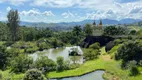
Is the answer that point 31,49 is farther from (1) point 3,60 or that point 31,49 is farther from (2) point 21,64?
(2) point 21,64

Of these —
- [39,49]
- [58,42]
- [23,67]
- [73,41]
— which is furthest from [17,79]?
[73,41]

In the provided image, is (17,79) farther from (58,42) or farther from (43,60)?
(58,42)

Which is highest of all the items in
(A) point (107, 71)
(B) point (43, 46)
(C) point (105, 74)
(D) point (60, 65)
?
(D) point (60, 65)

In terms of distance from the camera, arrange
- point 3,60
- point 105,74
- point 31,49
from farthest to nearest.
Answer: point 31,49 < point 3,60 < point 105,74

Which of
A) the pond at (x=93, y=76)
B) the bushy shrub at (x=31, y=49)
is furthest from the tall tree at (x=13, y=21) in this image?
the pond at (x=93, y=76)

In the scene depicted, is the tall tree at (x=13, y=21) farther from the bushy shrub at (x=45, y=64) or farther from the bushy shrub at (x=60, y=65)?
the bushy shrub at (x=60, y=65)

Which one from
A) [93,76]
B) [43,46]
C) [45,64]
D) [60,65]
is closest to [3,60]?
[45,64]

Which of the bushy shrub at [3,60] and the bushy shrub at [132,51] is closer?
Result: the bushy shrub at [132,51]

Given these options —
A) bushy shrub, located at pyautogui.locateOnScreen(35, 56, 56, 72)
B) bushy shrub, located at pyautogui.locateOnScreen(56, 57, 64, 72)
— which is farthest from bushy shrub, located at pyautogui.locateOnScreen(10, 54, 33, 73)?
bushy shrub, located at pyautogui.locateOnScreen(56, 57, 64, 72)

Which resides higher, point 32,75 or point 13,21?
point 13,21

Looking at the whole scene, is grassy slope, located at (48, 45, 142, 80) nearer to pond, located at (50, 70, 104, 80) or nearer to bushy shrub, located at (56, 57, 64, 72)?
pond, located at (50, 70, 104, 80)

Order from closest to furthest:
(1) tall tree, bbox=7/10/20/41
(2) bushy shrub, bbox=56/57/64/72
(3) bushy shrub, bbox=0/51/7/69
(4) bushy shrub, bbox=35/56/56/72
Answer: (4) bushy shrub, bbox=35/56/56/72 < (2) bushy shrub, bbox=56/57/64/72 < (3) bushy shrub, bbox=0/51/7/69 < (1) tall tree, bbox=7/10/20/41
